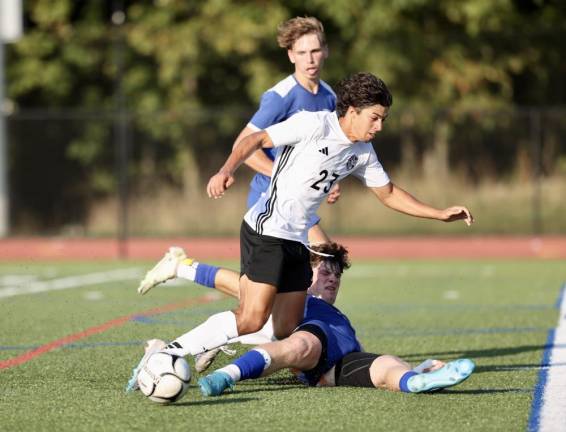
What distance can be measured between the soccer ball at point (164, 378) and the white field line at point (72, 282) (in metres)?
7.27

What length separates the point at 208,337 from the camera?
6086 mm

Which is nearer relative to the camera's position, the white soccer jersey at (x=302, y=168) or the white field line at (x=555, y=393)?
the white field line at (x=555, y=393)

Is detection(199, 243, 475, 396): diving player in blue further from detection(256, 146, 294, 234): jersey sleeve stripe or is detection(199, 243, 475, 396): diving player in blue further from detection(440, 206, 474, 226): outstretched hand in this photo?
detection(440, 206, 474, 226): outstretched hand

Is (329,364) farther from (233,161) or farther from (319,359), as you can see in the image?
(233,161)

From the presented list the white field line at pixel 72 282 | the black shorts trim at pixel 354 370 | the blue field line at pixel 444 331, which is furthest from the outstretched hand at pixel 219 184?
the white field line at pixel 72 282

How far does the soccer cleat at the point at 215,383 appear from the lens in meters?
5.78

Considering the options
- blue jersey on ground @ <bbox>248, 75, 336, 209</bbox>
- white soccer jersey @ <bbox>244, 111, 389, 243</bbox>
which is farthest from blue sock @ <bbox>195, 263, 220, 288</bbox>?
white soccer jersey @ <bbox>244, 111, 389, 243</bbox>

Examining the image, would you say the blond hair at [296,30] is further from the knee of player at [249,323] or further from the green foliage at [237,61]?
the green foliage at [237,61]

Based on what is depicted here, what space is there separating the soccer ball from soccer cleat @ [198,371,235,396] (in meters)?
0.12

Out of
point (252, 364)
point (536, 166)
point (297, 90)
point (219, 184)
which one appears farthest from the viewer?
point (536, 166)

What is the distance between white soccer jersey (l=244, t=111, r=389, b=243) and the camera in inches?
245

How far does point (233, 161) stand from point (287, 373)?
1.54m

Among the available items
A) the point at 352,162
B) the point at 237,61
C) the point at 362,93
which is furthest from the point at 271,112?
the point at 237,61

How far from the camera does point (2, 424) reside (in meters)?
5.35
